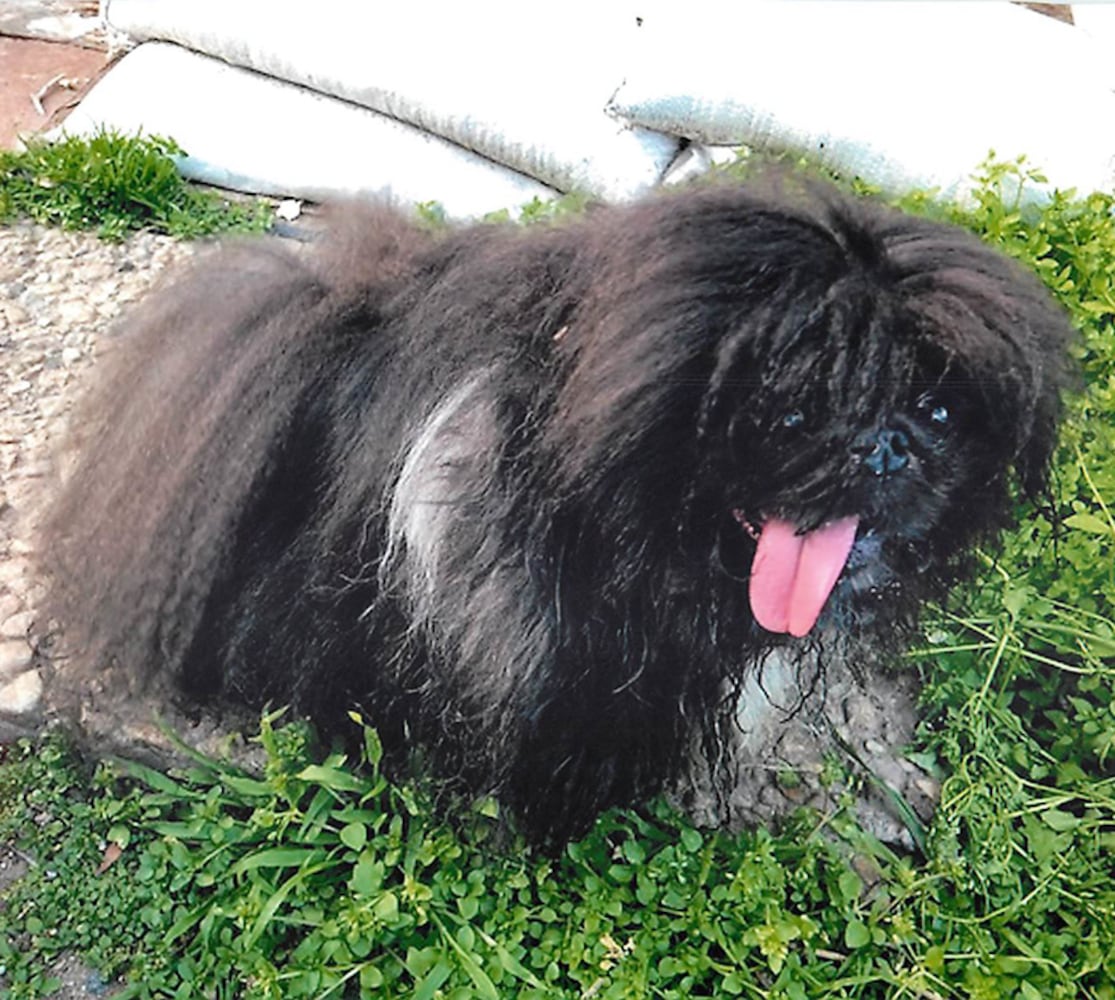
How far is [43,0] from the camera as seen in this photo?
497cm

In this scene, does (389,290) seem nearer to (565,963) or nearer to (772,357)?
(772,357)

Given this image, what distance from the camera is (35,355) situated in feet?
9.91

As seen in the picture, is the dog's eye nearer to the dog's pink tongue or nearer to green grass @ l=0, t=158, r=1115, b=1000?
the dog's pink tongue

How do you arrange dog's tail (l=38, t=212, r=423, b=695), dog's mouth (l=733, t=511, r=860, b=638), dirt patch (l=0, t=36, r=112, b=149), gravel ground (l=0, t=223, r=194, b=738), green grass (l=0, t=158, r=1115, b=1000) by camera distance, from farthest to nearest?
1. dirt patch (l=0, t=36, r=112, b=149)
2. gravel ground (l=0, t=223, r=194, b=738)
3. green grass (l=0, t=158, r=1115, b=1000)
4. dog's tail (l=38, t=212, r=423, b=695)
5. dog's mouth (l=733, t=511, r=860, b=638)

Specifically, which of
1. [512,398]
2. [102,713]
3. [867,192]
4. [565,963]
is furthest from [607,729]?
[867,192]

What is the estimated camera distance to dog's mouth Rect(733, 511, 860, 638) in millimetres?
1556

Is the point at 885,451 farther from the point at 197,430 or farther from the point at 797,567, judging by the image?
the point at 197,430

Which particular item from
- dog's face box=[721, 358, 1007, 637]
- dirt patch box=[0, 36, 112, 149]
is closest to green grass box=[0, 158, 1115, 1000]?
dog's face box=[721, 358, 1007, 637]

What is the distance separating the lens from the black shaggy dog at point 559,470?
146 centimetres

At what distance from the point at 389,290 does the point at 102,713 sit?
0.97 meters

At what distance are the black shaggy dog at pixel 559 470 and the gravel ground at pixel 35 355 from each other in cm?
33

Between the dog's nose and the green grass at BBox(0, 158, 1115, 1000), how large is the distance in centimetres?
62

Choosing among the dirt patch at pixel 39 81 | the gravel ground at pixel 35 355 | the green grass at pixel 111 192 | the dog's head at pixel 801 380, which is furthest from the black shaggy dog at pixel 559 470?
the dirt patch at pixel 39 81

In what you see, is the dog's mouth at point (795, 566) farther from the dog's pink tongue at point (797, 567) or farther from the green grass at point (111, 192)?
the green grass at point (111, 192)
